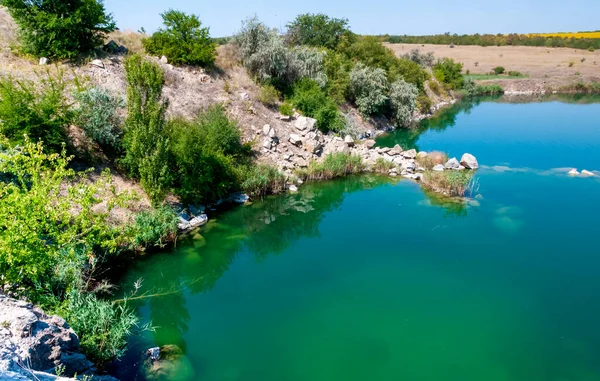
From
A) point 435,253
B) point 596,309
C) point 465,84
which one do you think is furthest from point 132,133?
point 465,84

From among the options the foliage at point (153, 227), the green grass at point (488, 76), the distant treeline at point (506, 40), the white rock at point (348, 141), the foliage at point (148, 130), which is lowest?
the foliage at point (153, 227)

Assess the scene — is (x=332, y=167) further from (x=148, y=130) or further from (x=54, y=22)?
(x=54, y=22)

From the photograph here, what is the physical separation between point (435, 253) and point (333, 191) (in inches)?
365

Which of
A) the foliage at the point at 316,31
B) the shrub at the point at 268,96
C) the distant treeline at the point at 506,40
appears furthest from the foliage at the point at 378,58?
the distant treeline at the point at 506,40

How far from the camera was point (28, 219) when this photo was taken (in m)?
9.65

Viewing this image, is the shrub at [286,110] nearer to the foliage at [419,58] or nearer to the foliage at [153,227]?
the foliage at [153,227]

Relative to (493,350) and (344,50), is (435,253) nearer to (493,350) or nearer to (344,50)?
Answer: (493,350)

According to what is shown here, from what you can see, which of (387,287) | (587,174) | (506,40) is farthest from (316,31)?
(506,40)

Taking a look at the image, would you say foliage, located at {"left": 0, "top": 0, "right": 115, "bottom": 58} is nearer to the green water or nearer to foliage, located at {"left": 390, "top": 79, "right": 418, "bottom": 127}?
the green water

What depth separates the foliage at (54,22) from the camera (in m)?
22.3

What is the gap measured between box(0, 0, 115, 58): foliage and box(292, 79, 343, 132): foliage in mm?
15205

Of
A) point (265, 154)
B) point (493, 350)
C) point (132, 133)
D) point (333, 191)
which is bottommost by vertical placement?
point (493, 350)

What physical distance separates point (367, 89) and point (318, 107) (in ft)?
31.8

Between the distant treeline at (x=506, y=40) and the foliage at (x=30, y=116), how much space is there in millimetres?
122343
